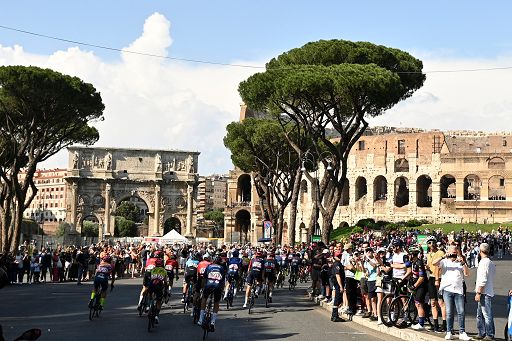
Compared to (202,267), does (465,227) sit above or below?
above

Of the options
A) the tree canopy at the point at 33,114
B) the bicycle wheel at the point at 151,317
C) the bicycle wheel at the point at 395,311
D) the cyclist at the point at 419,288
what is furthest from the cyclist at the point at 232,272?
the tree canopy at the point at 33,114

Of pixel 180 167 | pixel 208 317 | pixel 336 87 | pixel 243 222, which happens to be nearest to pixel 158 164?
pixel 180 167

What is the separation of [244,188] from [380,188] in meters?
23.8

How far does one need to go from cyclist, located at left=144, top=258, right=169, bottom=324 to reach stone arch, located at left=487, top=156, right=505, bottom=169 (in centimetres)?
6032

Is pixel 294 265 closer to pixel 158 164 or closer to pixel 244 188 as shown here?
pixel 158 164

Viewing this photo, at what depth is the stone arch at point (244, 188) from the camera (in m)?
99.8

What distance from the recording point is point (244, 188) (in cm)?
10200

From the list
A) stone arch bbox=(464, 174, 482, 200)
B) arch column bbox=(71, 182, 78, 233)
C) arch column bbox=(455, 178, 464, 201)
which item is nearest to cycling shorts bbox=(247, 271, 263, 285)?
arch column bbox=(455, 178, 464, 201)

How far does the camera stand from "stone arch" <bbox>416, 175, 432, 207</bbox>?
254 ft

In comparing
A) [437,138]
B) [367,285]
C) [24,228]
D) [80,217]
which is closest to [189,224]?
[80,217]

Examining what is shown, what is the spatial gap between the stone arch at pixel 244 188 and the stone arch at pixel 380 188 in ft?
70.4

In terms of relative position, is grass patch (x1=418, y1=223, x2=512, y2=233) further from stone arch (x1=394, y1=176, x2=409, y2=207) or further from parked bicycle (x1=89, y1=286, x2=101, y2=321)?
parked bicycle (x1=89, y1=286, x2=101, y2=321)

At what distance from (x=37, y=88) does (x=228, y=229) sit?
6007 centimetres

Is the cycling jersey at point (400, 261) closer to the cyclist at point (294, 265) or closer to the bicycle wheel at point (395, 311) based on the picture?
A: the bicycle wheel at point (395, 311)
